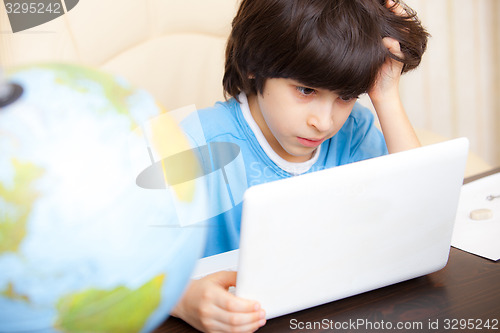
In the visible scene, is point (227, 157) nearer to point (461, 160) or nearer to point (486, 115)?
point (461, 160)

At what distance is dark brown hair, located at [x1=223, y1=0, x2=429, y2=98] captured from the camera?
0.84 meters

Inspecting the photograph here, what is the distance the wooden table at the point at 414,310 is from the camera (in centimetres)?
63

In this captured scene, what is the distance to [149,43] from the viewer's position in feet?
3.92

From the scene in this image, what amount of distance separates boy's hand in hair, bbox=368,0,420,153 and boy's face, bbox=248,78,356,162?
0.14 m

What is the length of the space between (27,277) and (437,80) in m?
2.32

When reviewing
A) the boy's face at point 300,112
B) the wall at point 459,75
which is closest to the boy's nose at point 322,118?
the boy's face at point 300,112

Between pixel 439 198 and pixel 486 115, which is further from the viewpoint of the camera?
pixel 486 115

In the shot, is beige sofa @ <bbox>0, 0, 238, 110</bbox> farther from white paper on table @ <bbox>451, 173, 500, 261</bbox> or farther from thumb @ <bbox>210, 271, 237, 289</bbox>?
white paper on table @ <bbox>451, 173, 500, 261</bbox>

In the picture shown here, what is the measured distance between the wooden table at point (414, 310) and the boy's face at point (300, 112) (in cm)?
30

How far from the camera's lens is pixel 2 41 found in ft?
1.58

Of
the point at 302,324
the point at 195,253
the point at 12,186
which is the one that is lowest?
Result: the point at 302,324

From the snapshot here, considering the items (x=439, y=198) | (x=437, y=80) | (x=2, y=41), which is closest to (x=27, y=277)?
(x=2, y=41)

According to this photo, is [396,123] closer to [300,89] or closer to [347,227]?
[300,89]

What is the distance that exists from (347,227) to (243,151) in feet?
1.66
